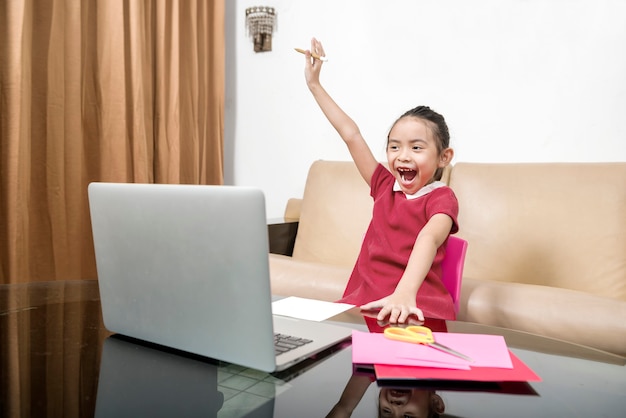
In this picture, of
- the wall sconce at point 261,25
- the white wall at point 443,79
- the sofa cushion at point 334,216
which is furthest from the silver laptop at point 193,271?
the wall sconce at point 261,25

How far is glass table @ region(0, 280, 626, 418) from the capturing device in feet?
1.70

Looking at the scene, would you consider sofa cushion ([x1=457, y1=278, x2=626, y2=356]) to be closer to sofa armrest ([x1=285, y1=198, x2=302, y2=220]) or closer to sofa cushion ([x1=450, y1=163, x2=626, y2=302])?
sofa cushion ([x1=450, y1=163, x2=626, y2=302])

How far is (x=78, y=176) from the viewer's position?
2189 mm

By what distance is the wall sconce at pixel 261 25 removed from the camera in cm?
276

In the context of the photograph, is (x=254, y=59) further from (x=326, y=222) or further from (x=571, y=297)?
(x=571, y=297)

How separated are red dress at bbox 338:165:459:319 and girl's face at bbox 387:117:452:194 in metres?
0.05

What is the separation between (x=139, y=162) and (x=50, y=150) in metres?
0.41

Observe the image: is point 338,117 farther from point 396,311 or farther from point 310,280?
point 396,311

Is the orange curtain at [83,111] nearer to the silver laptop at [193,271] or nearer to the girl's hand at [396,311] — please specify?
the silver laptop at [193,271]

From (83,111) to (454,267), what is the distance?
1722 mm

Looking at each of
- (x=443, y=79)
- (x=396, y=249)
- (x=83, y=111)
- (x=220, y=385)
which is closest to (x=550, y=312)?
(x=396, y=249)

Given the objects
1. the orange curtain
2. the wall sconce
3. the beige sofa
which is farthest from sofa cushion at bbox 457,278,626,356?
the wall sconce

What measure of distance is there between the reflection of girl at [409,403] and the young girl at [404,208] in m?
0.64

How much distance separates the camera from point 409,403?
526mm
